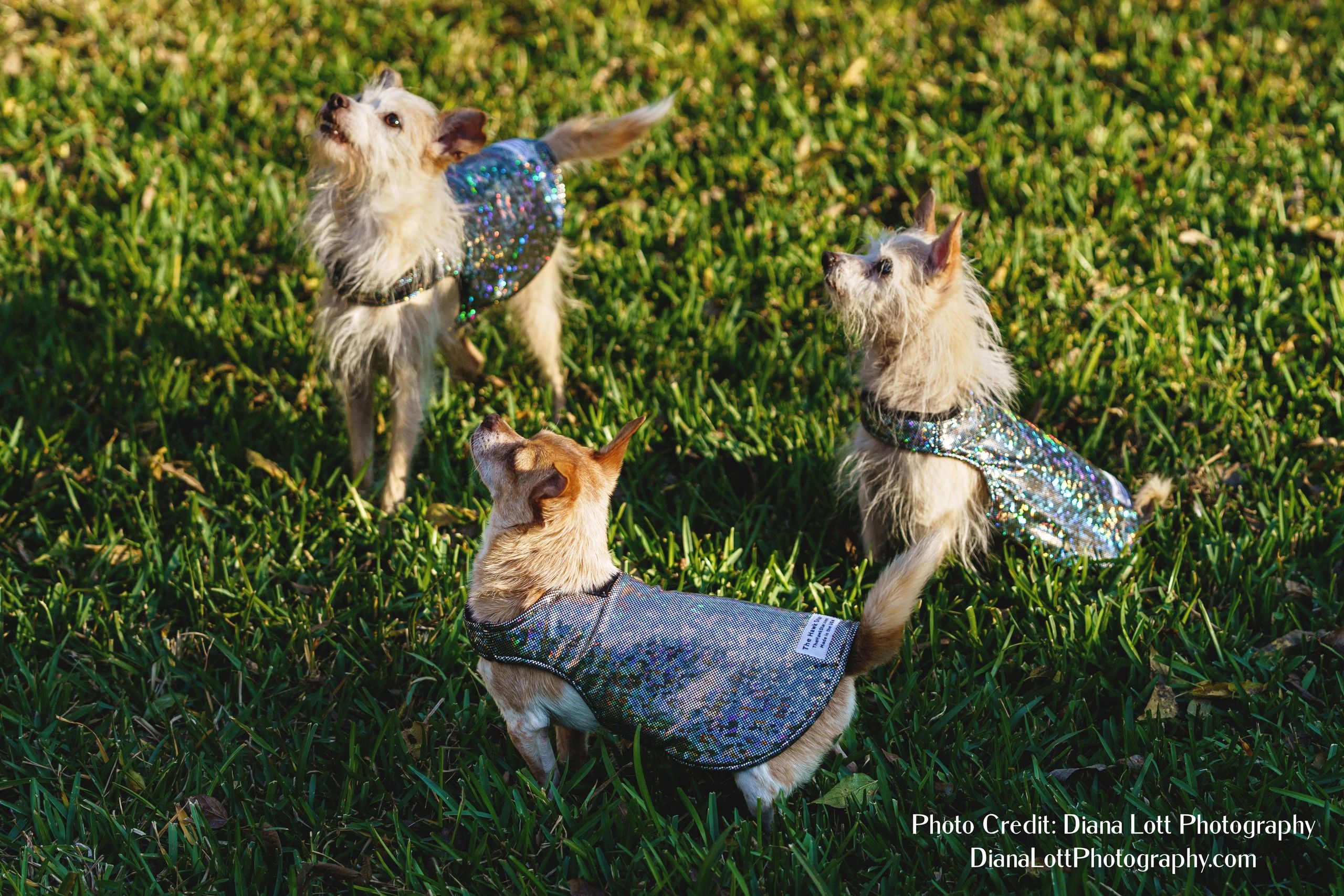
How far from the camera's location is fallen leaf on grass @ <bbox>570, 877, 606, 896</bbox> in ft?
9.09

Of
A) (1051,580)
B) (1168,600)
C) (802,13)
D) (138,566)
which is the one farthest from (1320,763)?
(802,13)

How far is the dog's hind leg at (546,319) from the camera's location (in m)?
4.66

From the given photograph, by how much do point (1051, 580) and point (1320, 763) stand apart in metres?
0.96

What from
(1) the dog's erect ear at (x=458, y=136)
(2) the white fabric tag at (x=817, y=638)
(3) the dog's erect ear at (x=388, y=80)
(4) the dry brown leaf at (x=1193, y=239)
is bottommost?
(4) the dry brown leaf at (x=1193, y=239)

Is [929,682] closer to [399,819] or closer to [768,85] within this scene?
[399,819]

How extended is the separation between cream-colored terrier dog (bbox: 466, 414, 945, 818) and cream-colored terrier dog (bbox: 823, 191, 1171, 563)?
84cm

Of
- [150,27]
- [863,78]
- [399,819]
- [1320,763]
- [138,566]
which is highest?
[150,27]

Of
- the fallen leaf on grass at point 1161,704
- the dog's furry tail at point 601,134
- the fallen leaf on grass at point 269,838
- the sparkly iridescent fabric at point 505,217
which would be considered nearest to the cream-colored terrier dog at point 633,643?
the fallen leaf on grass at point 269,838

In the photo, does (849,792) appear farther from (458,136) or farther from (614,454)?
(458,136)

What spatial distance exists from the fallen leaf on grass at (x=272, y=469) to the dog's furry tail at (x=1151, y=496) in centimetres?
327

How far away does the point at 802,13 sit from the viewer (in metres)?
7.29

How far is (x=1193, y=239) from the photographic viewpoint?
5.51m

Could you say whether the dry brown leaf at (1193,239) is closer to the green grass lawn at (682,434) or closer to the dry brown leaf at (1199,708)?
the green grass lawn at (682,434)

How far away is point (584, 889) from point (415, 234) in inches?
93.1
